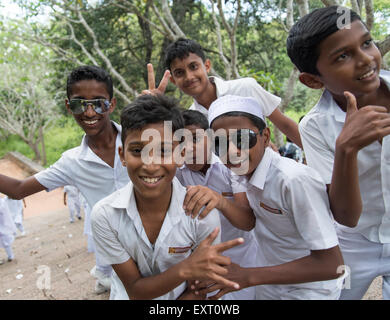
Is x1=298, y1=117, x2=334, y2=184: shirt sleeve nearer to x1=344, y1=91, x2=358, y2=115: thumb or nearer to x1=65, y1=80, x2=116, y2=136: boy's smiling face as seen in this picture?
x1=344, y1=91, x2=358, y2=115: thumb

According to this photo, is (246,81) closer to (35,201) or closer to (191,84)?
(191,84)

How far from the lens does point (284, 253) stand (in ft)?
6.41

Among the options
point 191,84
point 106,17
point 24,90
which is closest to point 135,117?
point 191,84

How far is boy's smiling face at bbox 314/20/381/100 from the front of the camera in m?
1.60

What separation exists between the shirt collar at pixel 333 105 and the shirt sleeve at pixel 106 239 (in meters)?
1.39

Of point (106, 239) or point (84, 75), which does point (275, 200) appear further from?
point (84, 75)

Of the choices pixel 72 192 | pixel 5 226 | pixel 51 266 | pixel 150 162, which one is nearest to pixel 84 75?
pixel 150 162

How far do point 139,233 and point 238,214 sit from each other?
1.95 ft

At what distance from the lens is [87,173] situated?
2.71 m

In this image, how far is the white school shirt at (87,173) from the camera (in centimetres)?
266

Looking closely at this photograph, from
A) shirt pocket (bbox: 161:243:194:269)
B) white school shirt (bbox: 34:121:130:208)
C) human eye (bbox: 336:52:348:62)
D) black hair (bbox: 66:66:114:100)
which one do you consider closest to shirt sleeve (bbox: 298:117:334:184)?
human eye (bbox: 336:52:348:62)

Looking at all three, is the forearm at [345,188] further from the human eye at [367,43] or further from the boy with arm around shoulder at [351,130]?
the human eye at [367,43]

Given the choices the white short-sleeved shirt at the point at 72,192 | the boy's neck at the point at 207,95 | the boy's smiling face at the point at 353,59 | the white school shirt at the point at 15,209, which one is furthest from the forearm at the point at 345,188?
the white short-sleeved shirt at the point at 72,192

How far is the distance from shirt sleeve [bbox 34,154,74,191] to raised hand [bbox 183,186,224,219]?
138cm
